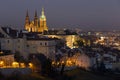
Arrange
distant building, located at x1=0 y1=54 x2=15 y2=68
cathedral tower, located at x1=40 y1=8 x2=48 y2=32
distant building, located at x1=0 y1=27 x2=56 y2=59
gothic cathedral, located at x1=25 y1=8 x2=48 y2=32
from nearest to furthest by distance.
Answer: distant building, located at x1=0 y1=54 x2=15 y2=68, distant building, located at x1=0 y1=27 x2=56 y2=59, gothic cathedral, located at x1=25 y1=8 x2=48 y2=32, cathedral tower, located at x1=40 y1=8 x2=48 y2=32

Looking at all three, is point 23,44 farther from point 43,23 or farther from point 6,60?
point 43,23

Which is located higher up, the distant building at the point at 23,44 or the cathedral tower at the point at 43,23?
the cathedral tower at the point at 43,23

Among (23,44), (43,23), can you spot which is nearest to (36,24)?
(43,23)

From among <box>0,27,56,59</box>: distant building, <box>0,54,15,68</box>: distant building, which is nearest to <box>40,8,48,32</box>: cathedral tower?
<box>0,27,56,59</box>: distant building

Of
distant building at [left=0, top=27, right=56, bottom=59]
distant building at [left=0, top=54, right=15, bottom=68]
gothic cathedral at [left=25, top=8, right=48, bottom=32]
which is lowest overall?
distant building at [left=0, top=54, right=15, bottom=68]

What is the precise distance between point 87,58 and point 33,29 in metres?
21.5

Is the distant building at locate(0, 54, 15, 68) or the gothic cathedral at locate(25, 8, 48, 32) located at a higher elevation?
the gothic cathedral at locate(25, 8, 48, 32)

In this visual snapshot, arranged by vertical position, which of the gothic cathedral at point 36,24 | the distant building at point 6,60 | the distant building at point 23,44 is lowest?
the distant building at point 6,60

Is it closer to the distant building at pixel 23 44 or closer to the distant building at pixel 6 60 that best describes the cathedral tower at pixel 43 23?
the distant building at pixel 23 44

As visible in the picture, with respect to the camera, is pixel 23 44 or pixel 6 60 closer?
pixel 6 60

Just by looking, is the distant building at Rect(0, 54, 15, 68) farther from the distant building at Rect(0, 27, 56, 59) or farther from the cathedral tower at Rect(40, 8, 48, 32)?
the cathedral tower at Rect(40, 8, 48, 32)

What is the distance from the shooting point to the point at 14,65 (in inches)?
960

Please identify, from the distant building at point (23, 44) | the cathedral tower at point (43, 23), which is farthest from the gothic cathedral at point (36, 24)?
the distant building at point (23, 44)

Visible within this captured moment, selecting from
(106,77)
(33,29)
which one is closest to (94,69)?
(106,77)
